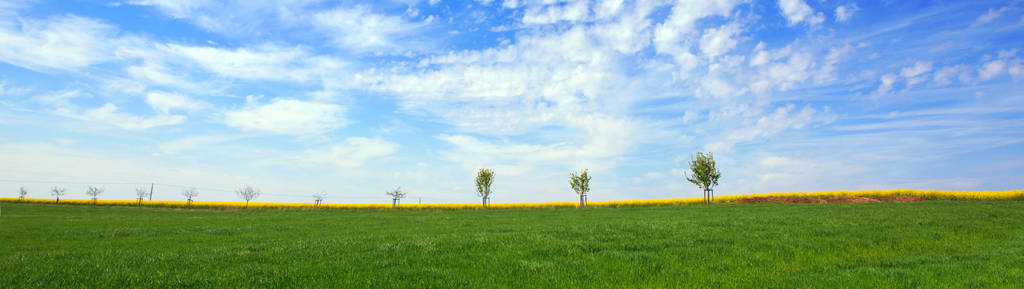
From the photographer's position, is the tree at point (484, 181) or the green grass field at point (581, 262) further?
the tree at point (484, 181)

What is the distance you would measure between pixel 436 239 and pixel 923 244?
14957 millimetres

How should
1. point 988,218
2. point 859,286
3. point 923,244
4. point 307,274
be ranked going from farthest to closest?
point 988,218 < point 923,244 < point 307,274 < point 859,286

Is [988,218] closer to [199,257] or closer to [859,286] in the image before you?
[859,286]

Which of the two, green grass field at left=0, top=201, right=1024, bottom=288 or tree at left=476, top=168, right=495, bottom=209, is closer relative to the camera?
green grass field at left=0, top=201, right=1024, bottom=288

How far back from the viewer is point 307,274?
978cm

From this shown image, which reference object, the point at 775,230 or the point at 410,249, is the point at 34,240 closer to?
the point at 410,249

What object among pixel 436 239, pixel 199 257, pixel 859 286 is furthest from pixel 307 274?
pixel 859 286

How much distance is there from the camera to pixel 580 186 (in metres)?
67.9

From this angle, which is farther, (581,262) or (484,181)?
(484,181)

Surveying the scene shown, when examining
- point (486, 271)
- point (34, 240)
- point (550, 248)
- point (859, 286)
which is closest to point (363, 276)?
point (486, 271)

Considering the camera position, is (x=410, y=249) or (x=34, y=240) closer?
(x=410, y=249)

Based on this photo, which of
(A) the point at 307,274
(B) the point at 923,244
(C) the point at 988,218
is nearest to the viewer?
(A) the point at 307,274

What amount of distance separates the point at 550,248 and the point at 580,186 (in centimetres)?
5594

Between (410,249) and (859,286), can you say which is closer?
(859,286)
